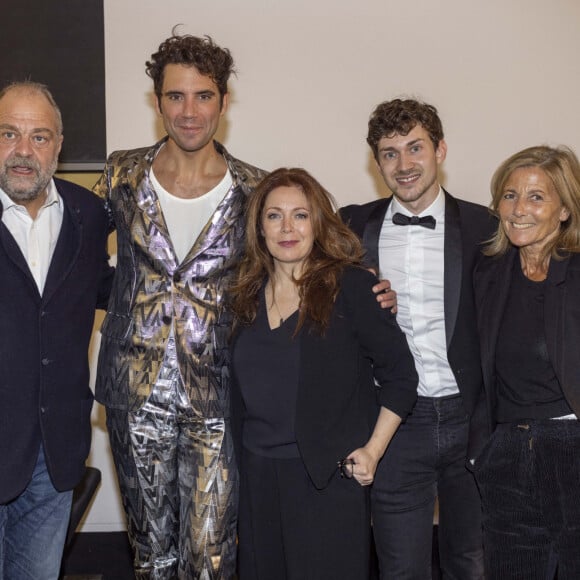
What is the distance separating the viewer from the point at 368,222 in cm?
289

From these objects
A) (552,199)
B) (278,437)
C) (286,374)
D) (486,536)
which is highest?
(552,199)

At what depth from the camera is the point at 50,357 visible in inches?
90.7

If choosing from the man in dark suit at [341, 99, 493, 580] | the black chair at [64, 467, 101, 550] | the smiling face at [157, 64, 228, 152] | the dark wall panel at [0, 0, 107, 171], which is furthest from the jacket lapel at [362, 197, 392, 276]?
the dark wall panel at [0, 0, 107, 171]

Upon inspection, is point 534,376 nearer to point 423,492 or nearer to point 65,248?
point 423,492

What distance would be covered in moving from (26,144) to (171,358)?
819 millimetres

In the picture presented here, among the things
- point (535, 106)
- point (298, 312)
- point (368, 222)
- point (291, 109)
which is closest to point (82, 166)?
point (291, 109)

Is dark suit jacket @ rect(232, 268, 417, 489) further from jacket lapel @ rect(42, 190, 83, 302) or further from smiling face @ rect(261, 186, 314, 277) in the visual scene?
jacket lapel @ rect(42, 190, 83, 302)

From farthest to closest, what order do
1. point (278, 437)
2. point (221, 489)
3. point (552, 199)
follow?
point (221, 489)
point (552, 199)
point (278, 437)

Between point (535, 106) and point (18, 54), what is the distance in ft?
8.32

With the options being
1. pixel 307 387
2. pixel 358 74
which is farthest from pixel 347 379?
pixel 358 74

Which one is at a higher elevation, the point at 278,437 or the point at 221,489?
the point at 278,437

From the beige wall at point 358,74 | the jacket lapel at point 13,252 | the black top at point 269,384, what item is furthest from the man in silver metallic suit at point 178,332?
the beige wall at point 358,74

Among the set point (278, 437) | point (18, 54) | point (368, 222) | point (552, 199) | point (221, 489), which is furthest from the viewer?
point (18, 54)

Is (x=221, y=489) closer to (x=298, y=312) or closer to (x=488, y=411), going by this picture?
(x=298, y=312)
